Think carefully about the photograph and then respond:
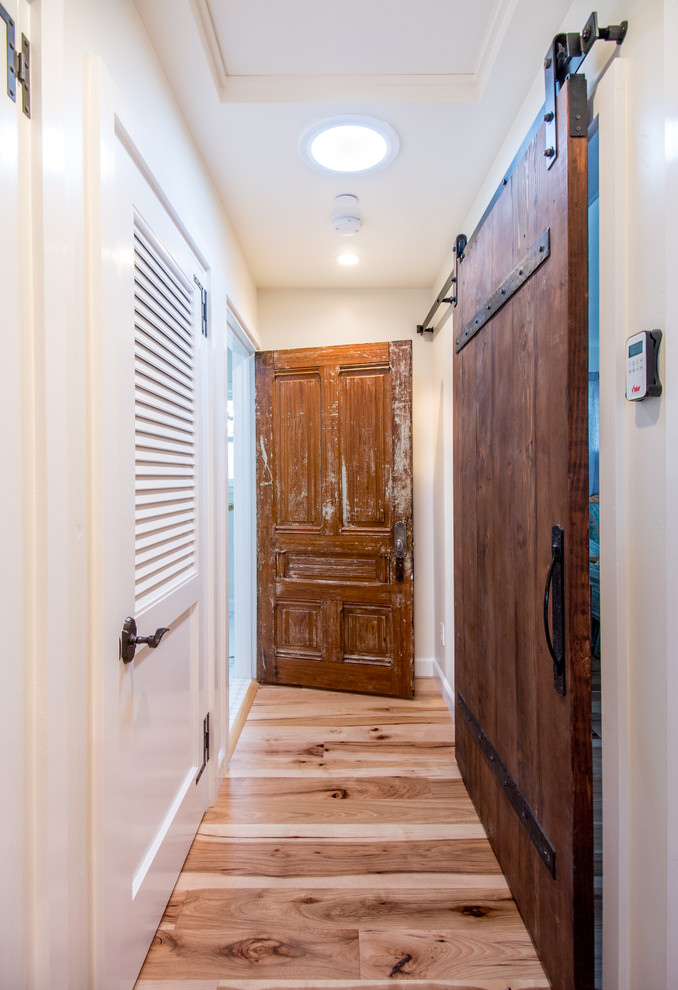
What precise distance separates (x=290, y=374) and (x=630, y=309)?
217 centimetres

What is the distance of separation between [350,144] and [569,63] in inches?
35.1

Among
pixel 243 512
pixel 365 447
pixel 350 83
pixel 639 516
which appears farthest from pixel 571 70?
pixel 243 512

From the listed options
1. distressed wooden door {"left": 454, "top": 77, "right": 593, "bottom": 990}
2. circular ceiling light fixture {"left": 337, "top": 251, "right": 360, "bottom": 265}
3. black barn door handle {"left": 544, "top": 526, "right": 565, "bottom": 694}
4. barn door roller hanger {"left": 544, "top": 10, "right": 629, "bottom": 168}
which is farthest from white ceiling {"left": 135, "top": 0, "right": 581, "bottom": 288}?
black barn door handle {"left": 544, "top": 526, "right": 565, "bottom": 694}

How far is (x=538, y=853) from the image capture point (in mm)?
1219

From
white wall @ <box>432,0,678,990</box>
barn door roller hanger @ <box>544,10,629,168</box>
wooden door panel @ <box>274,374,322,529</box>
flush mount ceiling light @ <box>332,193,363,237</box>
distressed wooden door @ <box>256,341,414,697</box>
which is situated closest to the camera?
white wall @ <box>432,0,678,990</box>

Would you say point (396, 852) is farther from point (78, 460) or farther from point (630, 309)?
point (630, 309)

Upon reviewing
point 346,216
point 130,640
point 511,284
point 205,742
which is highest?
point 346,216

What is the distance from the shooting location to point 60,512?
83cm

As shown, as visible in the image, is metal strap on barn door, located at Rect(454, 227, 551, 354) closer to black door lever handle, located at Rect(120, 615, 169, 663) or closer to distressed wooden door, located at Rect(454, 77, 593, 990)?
distressed wooden door, located at Rect(454, 77, 593, 990)

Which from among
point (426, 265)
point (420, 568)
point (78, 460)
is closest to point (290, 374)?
→ point (426, 265)

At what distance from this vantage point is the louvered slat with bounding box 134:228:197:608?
123cm

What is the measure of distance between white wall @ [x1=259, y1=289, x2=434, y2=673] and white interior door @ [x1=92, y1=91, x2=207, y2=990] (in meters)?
1.41

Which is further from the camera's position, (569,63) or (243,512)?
(243,512)

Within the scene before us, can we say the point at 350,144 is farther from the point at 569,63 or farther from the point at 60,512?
the point at 60,512
